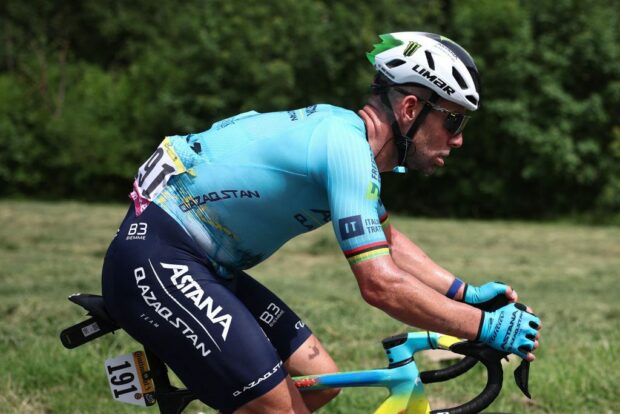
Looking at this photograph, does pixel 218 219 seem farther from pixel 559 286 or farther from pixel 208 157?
pixel 559 286

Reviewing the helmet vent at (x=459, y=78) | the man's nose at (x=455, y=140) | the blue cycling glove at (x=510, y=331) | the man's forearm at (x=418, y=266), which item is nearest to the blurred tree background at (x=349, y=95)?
the man's forearm at (x=418, y=266)

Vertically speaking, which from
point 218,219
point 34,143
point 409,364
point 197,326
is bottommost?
point 34,143

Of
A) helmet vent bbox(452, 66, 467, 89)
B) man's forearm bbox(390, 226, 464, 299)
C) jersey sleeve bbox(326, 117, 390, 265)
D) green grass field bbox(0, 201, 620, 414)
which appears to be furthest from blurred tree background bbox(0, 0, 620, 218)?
jersey sleeve bbox(326, 117, 390, 265)

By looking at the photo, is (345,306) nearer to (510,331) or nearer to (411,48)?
(411,48)

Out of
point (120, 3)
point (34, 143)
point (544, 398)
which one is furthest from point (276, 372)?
point (120, 3)

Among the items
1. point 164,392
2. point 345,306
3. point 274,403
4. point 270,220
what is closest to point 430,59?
point 270,220

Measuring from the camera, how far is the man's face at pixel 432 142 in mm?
3758

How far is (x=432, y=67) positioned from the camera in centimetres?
366

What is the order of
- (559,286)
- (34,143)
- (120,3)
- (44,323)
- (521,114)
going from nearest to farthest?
(44,323) → (559,286) → (521,114) → (34,143) → (120,3)

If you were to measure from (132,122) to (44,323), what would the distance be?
77.8 ft

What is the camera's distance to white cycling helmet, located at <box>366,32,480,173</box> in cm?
367

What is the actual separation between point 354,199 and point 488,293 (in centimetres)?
91

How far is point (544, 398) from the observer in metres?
5.95

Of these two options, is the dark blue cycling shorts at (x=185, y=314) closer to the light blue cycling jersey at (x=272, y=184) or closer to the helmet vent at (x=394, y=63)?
the light blue cycling jersey at (x=272, y=184)
